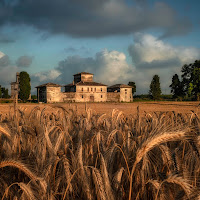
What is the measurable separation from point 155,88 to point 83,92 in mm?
24981

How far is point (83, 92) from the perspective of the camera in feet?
221

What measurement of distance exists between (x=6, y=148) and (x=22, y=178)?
0.43 metres

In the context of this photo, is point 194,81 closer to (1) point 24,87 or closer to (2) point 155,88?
(2) point 155,88

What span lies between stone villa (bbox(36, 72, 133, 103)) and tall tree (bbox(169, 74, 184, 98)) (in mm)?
15140

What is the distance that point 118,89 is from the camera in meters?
75.0

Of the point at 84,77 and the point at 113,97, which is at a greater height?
the point at 84,77

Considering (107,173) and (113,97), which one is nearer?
(107,173)

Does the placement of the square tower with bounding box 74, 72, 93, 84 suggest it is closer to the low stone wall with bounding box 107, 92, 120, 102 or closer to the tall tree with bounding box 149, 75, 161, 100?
the low stone wall with bounding box 107, 92, 120, 102

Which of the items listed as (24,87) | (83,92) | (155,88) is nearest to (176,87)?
(155,88)

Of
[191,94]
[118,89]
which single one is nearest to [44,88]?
[118,89]

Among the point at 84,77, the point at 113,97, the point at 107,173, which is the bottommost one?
the point at 107,173

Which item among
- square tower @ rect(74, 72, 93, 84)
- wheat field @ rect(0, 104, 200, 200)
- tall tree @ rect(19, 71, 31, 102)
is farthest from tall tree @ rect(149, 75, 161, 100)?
wheat field @ rect(0, 104, 200, 200)

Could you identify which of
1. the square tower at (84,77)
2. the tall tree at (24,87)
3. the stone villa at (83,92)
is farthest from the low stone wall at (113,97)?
the tall tree at (24,87)

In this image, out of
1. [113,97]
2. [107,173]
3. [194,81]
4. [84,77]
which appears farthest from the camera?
[113,97]
